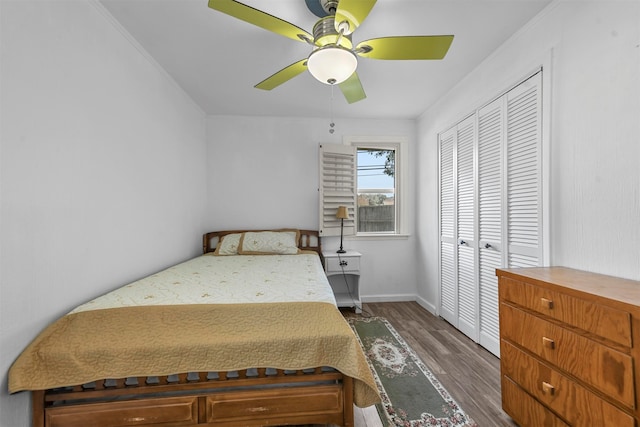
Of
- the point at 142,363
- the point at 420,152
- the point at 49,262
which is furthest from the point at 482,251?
the point at 49,262

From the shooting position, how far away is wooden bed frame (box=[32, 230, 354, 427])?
130 centimetres

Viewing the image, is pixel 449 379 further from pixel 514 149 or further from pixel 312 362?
pixel 514 149

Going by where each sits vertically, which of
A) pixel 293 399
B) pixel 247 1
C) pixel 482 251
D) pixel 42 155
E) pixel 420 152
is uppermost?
→ pixel 247 1

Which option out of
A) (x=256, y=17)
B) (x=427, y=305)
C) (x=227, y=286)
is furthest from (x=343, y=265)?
(x=256, y=17)

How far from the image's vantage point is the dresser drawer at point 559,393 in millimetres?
1107

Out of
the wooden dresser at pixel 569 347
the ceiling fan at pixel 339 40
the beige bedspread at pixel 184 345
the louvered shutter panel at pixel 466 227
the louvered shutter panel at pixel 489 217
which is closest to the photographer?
the wooden dresser at pixel 569 347

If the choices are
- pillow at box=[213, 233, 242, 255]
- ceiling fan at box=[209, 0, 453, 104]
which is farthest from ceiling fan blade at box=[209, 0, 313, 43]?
pillow at box=[213, 233, 242, 255]

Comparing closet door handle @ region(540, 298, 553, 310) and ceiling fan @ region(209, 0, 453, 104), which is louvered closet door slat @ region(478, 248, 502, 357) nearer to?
closet door handle @ region(540, 298, 553, 310)

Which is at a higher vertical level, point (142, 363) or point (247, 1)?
point (247, 1)

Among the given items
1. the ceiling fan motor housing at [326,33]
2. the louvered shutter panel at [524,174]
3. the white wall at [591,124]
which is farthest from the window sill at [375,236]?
the ceiling fan motor housing at [326,33]

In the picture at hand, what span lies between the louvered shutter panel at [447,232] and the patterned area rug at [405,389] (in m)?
0.77

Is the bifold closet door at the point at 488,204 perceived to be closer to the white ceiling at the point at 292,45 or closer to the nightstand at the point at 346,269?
the white ceiling at the point at 292,45

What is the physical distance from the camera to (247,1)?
68.2 inches

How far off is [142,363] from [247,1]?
2.02 metres
